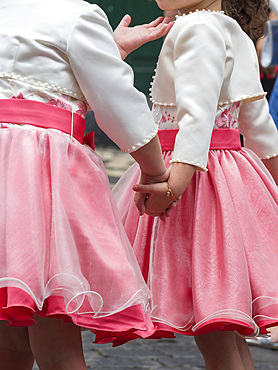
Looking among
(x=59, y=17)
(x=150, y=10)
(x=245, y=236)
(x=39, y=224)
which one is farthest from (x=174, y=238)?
(x=150, y=10)

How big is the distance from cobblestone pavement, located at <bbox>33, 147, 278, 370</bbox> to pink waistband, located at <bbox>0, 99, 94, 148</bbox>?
1361mm

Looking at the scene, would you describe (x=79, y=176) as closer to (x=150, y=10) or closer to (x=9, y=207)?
(x=9, y=207)

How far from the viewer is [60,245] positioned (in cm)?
131

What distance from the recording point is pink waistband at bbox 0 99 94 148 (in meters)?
1.41

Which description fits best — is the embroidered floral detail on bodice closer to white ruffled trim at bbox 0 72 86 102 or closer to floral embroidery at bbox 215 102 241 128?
floral embroidery at bbox 215 102 241 128

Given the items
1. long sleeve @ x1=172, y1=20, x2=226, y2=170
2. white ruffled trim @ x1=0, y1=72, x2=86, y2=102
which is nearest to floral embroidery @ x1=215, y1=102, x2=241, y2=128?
long sleeve @ x1=172, y1=20, x2=226, y2=170

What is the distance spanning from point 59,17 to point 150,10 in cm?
104

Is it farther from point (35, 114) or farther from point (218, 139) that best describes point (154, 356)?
point (35, 114)

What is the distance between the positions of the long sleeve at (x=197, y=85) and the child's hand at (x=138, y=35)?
152mm

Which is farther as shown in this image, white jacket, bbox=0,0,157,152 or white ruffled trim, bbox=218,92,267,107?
→ white ruffled trim, bbox=218,92,267,107

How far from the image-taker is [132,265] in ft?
4.72

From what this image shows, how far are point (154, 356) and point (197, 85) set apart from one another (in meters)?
1.44
